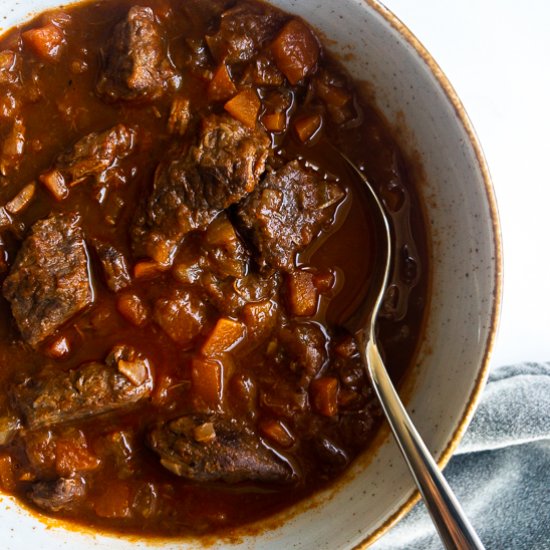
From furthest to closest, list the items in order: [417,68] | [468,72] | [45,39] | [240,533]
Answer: [468,72] → [240,533] → [45,39] → [417,68]

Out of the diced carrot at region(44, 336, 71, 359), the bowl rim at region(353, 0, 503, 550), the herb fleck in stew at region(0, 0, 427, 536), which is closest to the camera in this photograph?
A: the bowl rim at region(353, 0, 503, 550)

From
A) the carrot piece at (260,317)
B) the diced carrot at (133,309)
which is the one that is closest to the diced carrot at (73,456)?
the diced carrot at (133,309)

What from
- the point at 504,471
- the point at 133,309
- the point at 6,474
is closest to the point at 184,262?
the point at 133,309

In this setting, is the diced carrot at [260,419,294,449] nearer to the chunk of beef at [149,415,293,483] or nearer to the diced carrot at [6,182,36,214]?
the chunk of beef at [149,415,293,483]

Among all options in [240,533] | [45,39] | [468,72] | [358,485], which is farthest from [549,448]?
[45,39]

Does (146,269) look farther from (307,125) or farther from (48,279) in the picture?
(307,125)

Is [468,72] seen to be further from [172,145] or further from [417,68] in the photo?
[172,145]

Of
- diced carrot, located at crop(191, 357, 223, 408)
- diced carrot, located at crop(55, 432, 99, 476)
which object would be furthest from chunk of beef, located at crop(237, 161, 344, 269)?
diced carrot, located at crop(55, 432, 99, 476)
